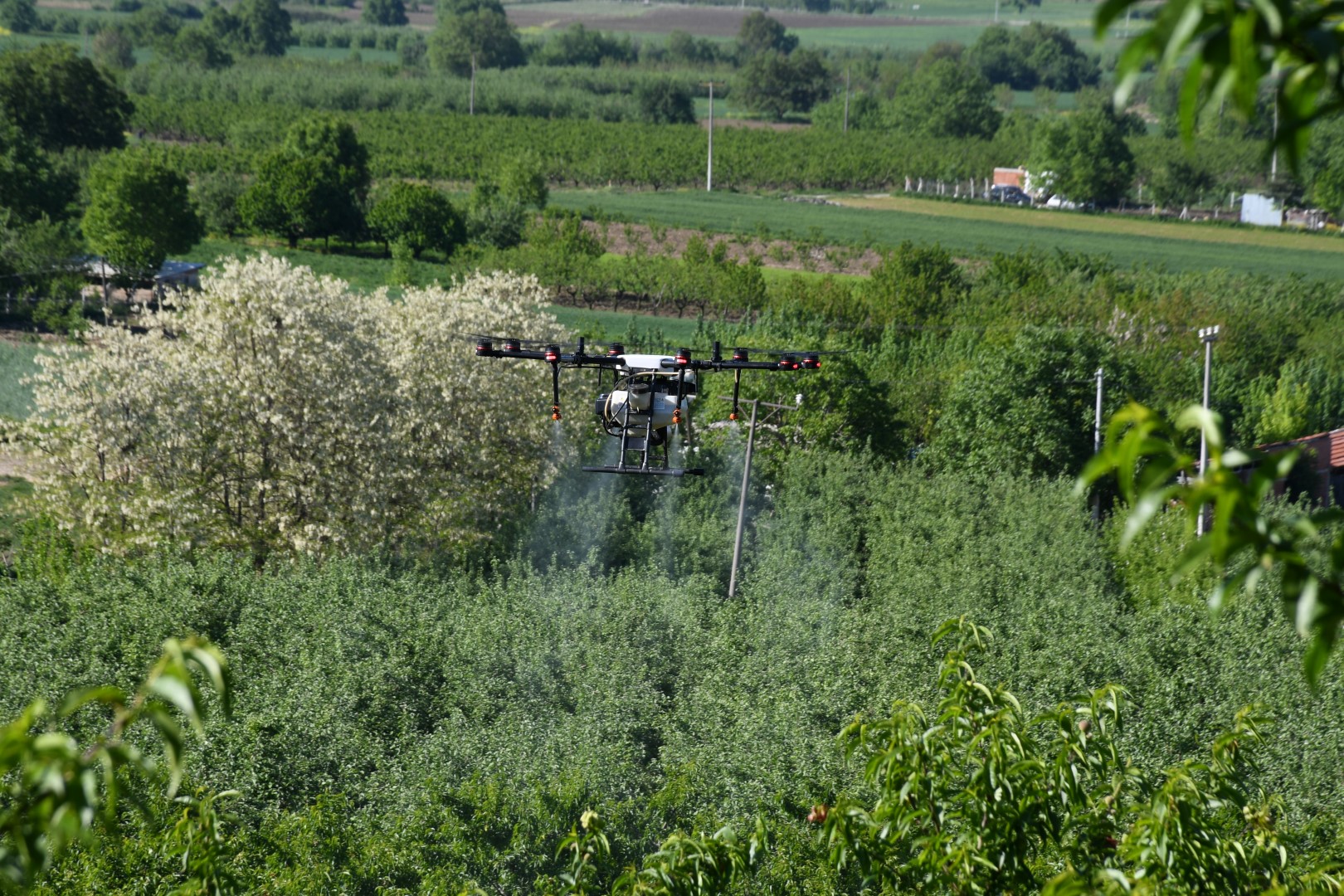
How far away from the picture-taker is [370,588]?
101 ft

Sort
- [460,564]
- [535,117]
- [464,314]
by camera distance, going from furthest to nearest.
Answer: [535,117] < [464,314] < [460,564]

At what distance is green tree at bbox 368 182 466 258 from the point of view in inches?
3477

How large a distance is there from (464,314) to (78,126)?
258ft

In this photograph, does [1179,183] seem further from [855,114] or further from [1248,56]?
[1248,56]

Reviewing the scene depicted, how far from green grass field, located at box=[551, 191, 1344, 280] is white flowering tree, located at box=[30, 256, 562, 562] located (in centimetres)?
6243

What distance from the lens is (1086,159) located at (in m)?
118

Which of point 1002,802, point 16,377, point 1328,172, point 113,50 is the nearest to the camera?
point 1002,802

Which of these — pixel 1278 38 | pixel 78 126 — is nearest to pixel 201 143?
pixel 78 126

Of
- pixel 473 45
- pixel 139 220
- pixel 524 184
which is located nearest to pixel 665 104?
pixel 473 45

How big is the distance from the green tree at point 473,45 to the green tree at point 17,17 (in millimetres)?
58648

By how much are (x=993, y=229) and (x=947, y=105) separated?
2139 inches

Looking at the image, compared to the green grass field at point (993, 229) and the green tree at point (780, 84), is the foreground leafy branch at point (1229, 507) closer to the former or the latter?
the green grass field at point (993, 229)

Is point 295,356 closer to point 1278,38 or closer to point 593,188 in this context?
point 1278,38

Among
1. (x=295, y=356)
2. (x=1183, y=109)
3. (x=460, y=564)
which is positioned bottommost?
(x=460, y=564)
